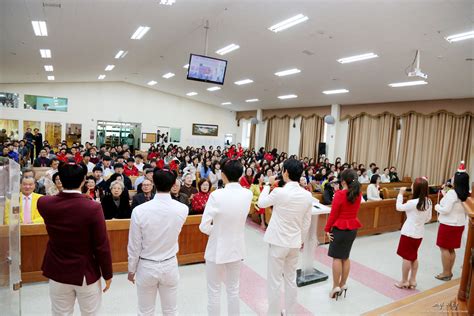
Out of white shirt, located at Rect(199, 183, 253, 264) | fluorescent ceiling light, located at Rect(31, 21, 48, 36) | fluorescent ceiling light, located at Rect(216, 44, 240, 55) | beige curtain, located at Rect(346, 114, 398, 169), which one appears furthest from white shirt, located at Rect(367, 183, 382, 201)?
fluorescent ceiling light, located at Rect(31, 21, 48, 36)

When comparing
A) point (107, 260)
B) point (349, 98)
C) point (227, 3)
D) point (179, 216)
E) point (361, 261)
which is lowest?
point (361, 261)

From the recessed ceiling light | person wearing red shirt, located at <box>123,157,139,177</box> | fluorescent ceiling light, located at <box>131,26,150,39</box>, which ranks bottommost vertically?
person wearing red shirt, located at <box>123,157,139,177</box>

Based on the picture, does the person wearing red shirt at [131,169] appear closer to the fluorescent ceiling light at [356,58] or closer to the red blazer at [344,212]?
the red blazer at [344,212]

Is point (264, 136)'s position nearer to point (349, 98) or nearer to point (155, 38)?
point (349, 98)

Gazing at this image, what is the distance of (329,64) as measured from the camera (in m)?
8.26

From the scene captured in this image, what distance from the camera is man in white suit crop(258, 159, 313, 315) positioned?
267 cm

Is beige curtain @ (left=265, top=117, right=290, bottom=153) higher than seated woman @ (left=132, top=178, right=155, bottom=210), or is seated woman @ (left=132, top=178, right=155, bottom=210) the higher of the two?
beige curtain @ (left=265, top=117, right=290, bottom=153)

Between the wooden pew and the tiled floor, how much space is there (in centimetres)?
12

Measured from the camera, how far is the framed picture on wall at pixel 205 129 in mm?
18922

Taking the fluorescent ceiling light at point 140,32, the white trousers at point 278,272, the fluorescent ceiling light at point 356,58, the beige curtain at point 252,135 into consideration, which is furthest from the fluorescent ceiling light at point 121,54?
the beige curtain at point 252,135

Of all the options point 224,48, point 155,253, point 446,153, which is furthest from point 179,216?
point 446,153

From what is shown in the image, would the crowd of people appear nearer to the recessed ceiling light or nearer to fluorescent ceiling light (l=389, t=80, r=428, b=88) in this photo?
fluorescent ceiling light (l=389, t=80, r=428, b=88)

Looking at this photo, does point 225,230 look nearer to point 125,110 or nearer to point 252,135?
point 125,110

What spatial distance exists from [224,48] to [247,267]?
627 cm
